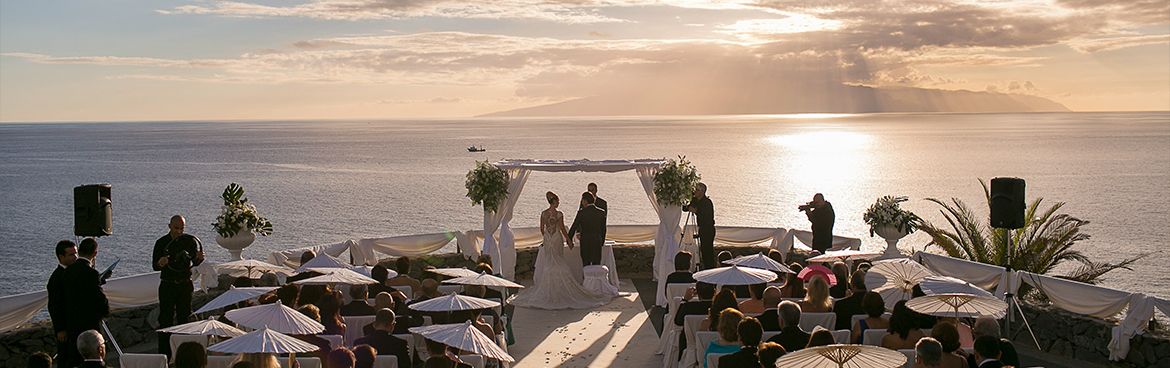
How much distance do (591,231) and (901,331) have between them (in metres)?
7.67

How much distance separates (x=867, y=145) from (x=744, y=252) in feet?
501

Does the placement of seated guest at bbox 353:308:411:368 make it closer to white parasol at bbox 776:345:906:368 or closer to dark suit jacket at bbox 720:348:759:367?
dark suit jacket at bbox 720:348:759:367

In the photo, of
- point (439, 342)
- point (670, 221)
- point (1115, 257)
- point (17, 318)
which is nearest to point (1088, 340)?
point (670, 221)

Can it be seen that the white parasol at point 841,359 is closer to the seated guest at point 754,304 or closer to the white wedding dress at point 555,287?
the seated guest at point 754,304

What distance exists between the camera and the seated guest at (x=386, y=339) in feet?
30.9

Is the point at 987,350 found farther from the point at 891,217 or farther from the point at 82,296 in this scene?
the point at 891,217

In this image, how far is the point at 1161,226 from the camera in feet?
180

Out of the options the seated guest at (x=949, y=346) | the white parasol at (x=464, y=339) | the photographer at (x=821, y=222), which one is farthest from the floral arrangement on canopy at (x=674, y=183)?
the white parasol at (x=464, y=339)

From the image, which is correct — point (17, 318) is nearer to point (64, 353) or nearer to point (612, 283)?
point (64, 353)

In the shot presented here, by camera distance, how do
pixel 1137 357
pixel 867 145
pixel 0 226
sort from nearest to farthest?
pixel 1137 357 < pixel 0 226 < pixel 867 145

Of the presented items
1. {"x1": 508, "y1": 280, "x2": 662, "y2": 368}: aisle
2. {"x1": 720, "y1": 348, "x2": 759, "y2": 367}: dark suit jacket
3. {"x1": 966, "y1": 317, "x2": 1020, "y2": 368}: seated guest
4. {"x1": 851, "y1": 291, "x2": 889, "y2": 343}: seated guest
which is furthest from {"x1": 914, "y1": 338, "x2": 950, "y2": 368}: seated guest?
{"x1": 508, "y1": 280, "x2": 662, "y2": 368}: aisle

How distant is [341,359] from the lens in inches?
323

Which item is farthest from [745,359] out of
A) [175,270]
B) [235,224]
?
[235,224]

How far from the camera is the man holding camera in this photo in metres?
12.3
